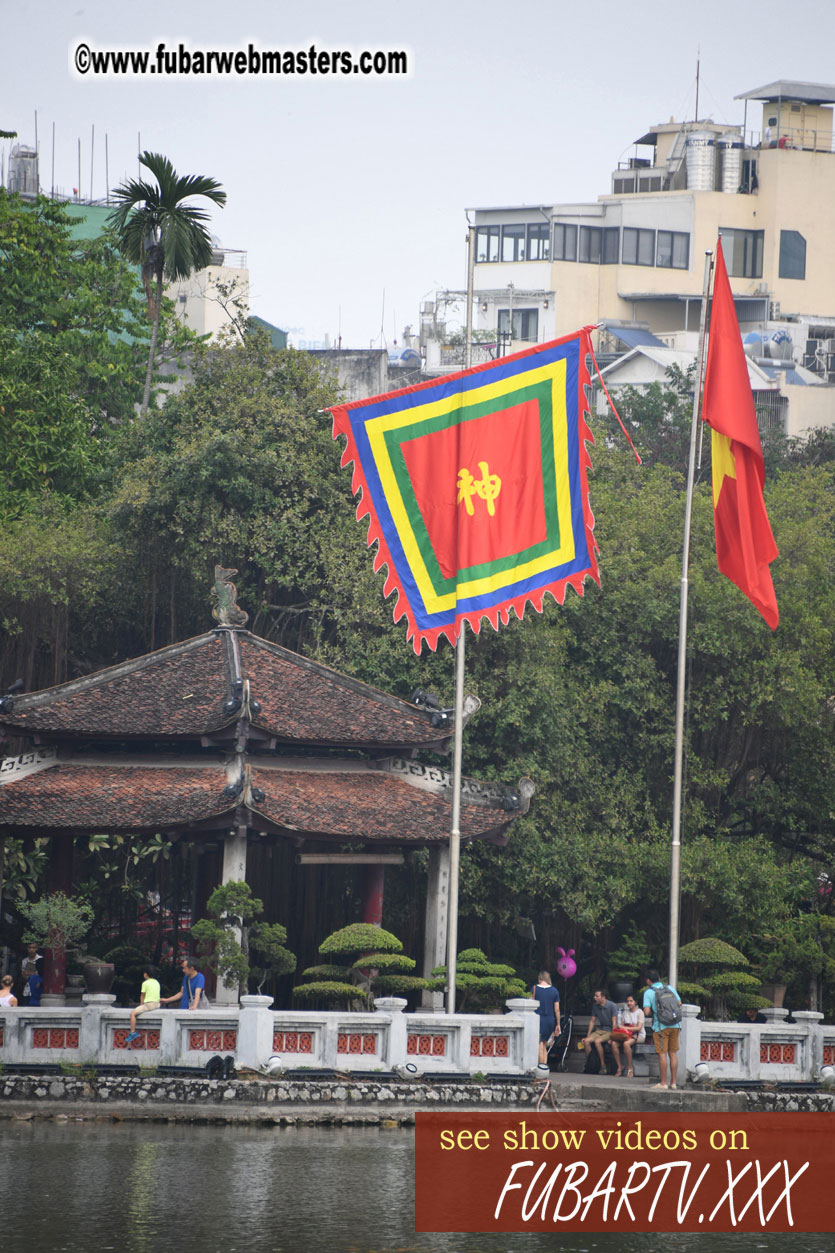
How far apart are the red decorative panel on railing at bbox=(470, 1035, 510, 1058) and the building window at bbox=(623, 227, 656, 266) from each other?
5727 cm

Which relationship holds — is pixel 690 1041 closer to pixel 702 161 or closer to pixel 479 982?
pixel 479 982

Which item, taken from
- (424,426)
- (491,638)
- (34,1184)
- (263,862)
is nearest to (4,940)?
(263,862)

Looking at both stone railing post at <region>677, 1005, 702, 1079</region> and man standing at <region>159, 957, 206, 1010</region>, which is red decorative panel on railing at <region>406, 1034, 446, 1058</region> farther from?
stone railing post at <region>677, 1005, 702, 1079</region>

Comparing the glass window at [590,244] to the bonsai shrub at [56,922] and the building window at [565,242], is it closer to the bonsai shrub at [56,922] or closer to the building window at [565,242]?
the building window at [565,242]

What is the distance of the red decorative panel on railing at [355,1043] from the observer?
2567cm

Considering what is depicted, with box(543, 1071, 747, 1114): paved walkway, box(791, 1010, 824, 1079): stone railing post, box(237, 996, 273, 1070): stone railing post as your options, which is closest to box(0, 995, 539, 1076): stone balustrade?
box(237, 996, 273, 1070): stone railing post

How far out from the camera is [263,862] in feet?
110

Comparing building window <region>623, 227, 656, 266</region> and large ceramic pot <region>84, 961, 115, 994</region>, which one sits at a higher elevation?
building window <region>623, 227, 656, 266</region>

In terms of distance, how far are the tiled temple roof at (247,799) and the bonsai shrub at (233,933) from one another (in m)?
1.22

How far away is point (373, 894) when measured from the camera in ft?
99.5

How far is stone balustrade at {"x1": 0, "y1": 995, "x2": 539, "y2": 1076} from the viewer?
25.0 metres

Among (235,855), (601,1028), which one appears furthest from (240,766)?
(601,1028)

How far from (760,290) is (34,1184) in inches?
2640

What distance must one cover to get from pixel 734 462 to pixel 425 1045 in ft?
30.0
